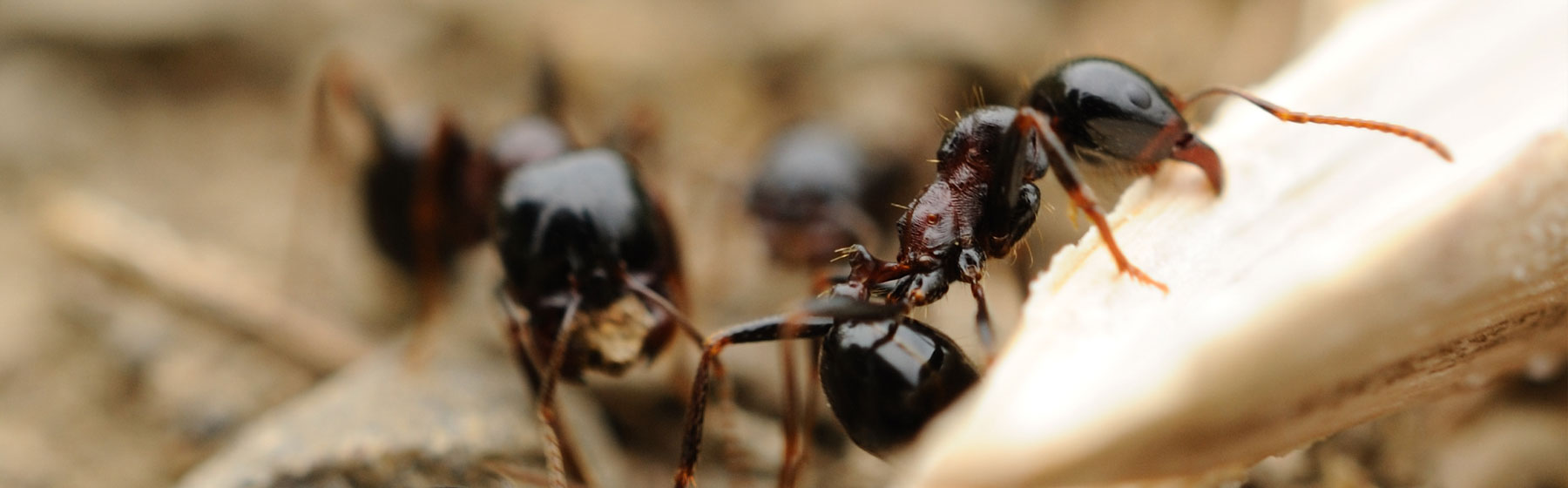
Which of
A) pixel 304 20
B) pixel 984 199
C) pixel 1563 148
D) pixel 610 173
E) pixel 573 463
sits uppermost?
pixel 304 20

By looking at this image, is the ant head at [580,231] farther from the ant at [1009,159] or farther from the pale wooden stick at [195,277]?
the pale wooden stick at [195,277]

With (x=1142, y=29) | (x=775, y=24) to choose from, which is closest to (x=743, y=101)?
(x=775, y=24)

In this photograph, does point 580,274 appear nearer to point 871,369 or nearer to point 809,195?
point 871,369

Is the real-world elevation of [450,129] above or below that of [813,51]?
below

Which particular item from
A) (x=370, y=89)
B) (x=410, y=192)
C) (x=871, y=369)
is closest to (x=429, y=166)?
(x=410, y=192)

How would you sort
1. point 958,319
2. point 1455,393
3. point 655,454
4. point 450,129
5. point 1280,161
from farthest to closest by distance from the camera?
point 450,129 → point 958,319 → point 655,454 → point 1280,161 → point 1455,393

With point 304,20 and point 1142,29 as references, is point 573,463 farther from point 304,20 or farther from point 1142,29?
point 304,20

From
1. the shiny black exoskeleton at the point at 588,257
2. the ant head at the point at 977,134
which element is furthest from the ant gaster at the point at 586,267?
the ant head at the point at 977,134

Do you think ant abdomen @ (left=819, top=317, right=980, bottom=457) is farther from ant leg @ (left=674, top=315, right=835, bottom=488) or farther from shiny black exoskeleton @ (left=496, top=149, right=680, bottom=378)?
shiny black exoskeleton @ (left=496, top=149, right=680, bottom=378)
